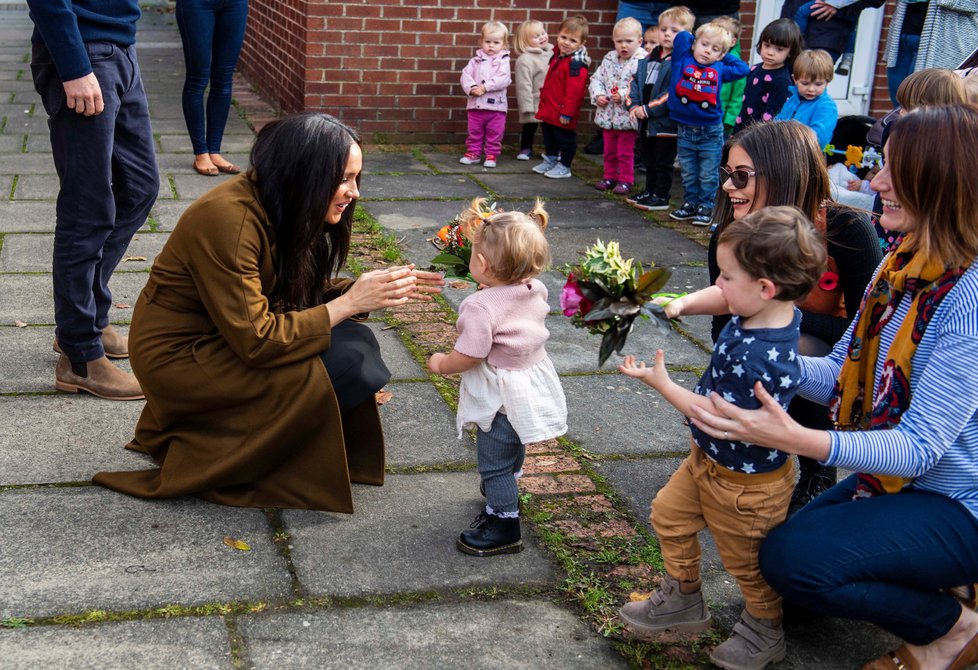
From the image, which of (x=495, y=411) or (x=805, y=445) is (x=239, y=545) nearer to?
(x=495, y=411)

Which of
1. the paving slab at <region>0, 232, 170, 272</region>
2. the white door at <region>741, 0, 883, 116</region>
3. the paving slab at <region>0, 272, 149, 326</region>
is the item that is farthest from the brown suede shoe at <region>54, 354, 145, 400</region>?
the white door at <region>741, 0, 883, 116</region>

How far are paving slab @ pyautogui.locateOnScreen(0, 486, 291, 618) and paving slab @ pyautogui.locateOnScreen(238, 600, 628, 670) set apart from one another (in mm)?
196

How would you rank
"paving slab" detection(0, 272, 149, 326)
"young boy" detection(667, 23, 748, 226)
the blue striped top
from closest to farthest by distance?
the blue striped top
"paving slab" detection(0, 272, 149, 326)
"young boy" detection(667, 23, 748, 226)

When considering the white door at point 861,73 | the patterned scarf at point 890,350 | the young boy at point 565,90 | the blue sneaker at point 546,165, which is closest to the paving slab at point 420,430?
the patterned scarf at point 890,350

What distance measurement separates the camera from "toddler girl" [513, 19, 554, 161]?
29.1 ft

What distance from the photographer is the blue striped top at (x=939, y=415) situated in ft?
8.43

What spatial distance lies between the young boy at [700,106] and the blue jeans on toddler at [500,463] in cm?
451

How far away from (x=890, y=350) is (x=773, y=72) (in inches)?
197

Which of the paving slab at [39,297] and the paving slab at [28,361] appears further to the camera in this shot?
the paving slab at [39,297]

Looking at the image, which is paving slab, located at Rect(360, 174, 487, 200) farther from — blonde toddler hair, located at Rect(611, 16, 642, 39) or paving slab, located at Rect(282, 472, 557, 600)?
paving slab, located at Rect(282, 472, 557, 600)

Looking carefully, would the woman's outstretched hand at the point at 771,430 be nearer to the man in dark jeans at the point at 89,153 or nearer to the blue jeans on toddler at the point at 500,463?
the blue jeans on toddler at the point at 500,463

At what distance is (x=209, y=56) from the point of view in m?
7.72

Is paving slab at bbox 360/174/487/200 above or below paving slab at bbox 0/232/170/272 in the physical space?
above

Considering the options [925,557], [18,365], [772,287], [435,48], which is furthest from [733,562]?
[435,48]
